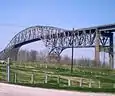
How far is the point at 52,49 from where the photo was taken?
118 m

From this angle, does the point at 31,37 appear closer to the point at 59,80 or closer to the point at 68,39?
the point at 68,39

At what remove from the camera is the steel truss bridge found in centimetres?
9057

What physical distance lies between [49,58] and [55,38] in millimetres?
8108

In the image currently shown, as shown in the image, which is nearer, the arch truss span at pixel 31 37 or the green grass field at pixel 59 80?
the green grass field at pixel 59 80

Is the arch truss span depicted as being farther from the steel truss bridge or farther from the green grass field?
the green grass field

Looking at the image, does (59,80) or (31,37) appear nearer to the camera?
(59,80)

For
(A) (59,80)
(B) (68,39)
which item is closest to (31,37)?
(B) (68,39)

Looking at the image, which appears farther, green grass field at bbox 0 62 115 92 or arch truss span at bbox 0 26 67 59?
arch truss span at bbox 0 26 67 59

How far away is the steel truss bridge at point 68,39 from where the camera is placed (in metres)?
90.6

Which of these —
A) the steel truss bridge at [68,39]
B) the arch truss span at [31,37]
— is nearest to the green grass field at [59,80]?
the steel truss bridge at [68,39]

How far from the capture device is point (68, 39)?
355ft

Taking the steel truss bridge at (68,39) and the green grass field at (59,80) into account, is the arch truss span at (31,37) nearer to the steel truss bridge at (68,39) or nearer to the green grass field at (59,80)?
the steel truss bridge at (68,39)

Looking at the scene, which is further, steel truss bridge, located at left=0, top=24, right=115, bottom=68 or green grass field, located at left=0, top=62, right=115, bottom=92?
steel truss bridge, located at left=0, top=24, right=115, bottom=68

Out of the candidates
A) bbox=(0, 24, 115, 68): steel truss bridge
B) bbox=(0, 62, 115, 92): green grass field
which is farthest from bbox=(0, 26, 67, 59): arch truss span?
bbox=(0, 62, 115, 92): green grass field
